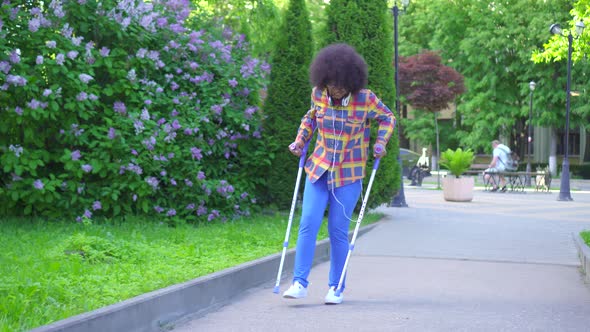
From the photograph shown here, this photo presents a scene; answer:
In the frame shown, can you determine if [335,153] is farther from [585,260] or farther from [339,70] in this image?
[585,260]

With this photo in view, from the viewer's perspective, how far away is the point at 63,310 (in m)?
5.12

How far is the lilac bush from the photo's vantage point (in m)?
Result: 10.3

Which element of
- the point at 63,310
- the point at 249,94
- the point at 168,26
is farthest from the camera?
the point at 249,94

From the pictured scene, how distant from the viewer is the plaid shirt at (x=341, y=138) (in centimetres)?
657

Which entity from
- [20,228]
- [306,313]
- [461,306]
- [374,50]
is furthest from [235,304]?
[374,50]

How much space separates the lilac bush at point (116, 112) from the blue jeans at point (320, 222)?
4557mm

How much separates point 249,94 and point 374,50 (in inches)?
87.9

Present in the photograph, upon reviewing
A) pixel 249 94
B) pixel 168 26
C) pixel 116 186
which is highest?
pixel 168 26

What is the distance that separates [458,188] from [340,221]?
15540 millimetres

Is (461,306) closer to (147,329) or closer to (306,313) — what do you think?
(306,313)

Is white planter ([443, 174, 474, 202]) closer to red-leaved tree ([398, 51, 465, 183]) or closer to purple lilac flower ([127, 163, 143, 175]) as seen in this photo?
purple lilac flower ([127, 163, 143, 175])

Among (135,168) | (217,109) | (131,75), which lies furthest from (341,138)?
(217,109)

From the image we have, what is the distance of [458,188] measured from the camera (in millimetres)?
21719

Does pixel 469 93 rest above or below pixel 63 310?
above
